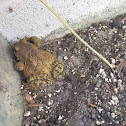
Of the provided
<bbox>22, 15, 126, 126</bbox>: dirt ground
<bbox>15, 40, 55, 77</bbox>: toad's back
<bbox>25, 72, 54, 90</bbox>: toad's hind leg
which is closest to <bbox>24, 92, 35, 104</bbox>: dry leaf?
<bbox>22, 15, 126, 126</bbox>: dirt ground

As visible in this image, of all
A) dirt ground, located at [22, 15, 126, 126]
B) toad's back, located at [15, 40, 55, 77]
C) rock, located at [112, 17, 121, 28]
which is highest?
toad's back, located at [15, 40, 55, 77]

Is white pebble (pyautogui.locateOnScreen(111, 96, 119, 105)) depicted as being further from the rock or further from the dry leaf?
the rock

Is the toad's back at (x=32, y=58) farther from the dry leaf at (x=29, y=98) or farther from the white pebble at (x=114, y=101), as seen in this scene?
the white pebble at (x=114, y=101)

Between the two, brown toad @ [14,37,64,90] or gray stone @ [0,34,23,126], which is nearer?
gray stone @ [0,34,23,126]

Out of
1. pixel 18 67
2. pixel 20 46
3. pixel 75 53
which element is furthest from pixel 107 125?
pixel 20 46

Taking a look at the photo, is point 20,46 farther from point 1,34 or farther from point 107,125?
point 107,125

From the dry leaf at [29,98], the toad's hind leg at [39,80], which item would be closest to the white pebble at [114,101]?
the toad's hind leg at [39,80]
